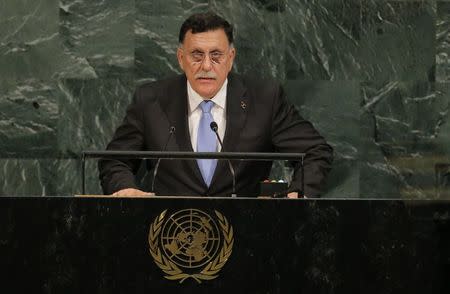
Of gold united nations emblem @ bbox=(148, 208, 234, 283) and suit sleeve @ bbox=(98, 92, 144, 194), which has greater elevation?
suit sleeve @ bbox=(98, 92, 144, 194)

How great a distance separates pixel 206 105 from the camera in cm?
573

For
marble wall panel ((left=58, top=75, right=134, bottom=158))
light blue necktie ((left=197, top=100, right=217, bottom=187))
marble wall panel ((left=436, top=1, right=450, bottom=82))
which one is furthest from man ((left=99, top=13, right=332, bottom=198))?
marble wall panel ((left=436, top=1, right=450, bottom=82))

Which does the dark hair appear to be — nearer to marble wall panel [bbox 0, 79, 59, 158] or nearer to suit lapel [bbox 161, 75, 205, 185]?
suit lapel [bbox 161, 75, 205, 185]

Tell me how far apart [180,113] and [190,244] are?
1.61 meters

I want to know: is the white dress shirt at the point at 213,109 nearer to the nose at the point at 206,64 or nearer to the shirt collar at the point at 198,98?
the shirt collar at the point at 198,98

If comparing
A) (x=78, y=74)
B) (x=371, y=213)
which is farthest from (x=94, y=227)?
(x=78, y=74)

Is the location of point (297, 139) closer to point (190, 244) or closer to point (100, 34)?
point (190, 244)

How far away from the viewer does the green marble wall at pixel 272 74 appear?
7000 millimetres

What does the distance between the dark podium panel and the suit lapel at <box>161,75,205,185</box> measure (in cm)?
136

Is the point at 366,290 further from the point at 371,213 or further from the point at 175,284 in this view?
the point at 175,284

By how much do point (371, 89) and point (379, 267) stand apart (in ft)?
9.92

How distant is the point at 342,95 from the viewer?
7098 millimetres

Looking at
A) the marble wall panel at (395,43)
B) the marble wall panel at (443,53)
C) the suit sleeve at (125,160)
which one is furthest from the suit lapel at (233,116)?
the marble wall panel at (443,53)

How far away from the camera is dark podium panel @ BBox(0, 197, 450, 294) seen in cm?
418
